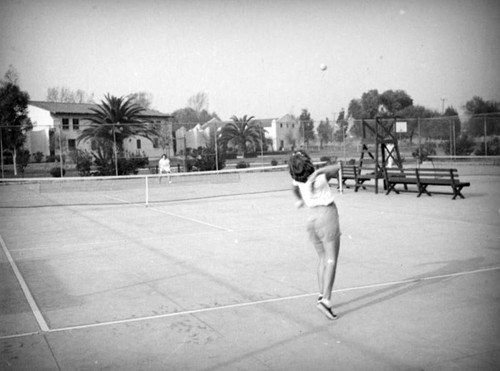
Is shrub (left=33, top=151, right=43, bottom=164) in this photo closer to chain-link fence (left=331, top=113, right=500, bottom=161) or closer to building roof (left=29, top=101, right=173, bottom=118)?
building roof (left=29, top=101, right=173, bottom=118)

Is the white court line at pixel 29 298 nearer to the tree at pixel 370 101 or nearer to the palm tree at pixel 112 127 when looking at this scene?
the palm tree at pixel 112 127

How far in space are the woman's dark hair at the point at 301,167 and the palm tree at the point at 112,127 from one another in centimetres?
3234

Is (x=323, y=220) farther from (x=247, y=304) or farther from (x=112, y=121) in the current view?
(x=112, y=121)

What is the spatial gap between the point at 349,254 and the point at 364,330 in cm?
355

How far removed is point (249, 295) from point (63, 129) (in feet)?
183

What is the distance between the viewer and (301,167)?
5.52 metres

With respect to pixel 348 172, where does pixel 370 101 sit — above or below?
above

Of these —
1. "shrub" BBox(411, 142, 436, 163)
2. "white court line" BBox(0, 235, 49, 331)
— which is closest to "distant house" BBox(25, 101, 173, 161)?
"shrub" BBox(411, 142, 436, 163)

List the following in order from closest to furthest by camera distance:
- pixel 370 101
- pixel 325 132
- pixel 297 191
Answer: pixel 297 191, pixel 325 132, pixel 370 101

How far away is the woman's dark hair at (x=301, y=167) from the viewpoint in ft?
18.1

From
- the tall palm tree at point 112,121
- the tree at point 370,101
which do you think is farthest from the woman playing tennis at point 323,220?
the tree at point 370,101

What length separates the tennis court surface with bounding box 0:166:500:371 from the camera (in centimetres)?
448

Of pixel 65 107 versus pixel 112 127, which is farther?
pixel 65 107

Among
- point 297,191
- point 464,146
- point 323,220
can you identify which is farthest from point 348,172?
point 464,146
